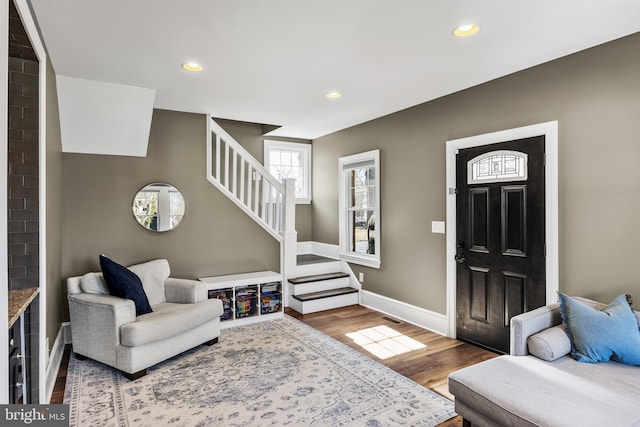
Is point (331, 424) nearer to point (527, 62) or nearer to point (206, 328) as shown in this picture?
point (206, 328)

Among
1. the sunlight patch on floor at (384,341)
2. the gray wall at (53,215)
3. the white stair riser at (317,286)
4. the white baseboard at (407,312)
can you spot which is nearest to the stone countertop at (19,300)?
the gray wall at (53,215)

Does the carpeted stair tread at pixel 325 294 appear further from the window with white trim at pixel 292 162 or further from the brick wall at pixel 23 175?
the brick wall at pixel 23 175

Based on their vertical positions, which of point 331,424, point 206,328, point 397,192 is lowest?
point 331,424

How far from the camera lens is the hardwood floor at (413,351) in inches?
114

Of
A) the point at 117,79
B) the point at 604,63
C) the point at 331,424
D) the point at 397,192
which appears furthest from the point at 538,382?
the point at 117,79

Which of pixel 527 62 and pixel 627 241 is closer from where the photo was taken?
pixel 627 241

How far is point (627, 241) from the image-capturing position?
253cm

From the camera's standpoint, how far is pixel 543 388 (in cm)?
193

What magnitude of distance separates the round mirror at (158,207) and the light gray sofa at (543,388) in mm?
3409

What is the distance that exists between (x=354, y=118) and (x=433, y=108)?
1.13 meters

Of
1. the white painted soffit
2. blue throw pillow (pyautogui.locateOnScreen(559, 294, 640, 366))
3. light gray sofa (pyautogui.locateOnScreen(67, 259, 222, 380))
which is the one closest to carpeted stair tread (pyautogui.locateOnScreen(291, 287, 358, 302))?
light gray sofa (pyautogui.locateOnScreen(67, 259, 222, 380))

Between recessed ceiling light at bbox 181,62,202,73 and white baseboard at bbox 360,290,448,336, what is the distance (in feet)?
11.1

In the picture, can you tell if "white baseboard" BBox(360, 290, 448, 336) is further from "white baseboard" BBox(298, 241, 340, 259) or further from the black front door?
"white baseboard" BBox(298, 241, 340, 259)

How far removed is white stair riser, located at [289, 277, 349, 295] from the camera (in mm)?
4902
